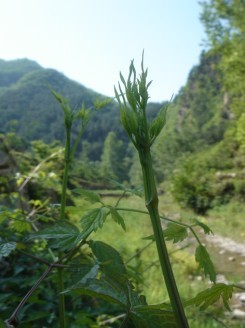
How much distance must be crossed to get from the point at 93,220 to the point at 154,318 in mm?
170

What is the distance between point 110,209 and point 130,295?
16 cm

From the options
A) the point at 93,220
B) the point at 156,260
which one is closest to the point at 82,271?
the point at 93,220

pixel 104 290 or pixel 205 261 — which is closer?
pixel 104 290

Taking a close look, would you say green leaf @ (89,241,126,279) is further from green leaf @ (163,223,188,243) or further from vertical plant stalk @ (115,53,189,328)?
vertical plant stalk @ (115,53,189,328)

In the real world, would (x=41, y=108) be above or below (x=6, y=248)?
below

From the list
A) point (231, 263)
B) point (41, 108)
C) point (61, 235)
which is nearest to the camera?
point (61, 235)

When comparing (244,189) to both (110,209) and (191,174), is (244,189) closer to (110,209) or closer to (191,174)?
(191,174)

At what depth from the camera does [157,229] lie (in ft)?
1.09

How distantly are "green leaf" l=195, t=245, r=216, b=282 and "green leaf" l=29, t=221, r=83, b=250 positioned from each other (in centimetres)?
19

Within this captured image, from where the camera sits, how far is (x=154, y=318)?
404 millimetres

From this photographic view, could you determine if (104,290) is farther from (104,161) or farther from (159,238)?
(104,161)

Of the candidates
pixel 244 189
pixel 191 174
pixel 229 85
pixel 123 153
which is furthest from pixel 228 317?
pixel 123 153

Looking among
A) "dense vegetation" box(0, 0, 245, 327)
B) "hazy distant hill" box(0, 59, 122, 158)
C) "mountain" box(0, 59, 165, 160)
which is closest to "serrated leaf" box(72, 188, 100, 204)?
"dense vegetation" box(0, 0, 245, 327)

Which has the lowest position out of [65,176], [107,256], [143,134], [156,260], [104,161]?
[104,161]
